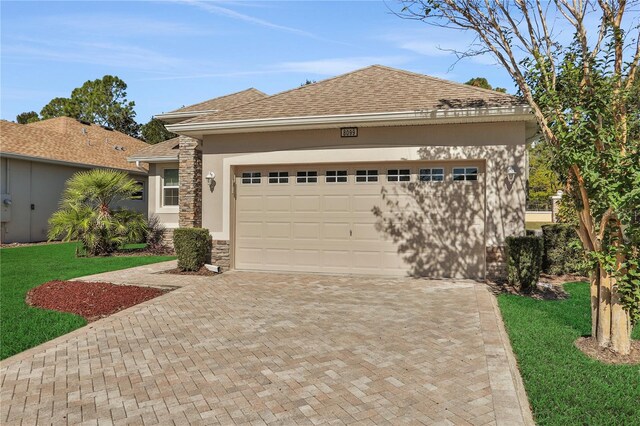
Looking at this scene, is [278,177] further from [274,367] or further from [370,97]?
[274,367]

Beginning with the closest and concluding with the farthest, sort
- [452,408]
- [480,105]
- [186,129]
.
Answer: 1. [452,408]
2. [480,105]
3. [186,129]

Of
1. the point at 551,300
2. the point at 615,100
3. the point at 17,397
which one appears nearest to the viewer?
the point at 17,397

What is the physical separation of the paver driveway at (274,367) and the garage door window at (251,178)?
4.08 meters

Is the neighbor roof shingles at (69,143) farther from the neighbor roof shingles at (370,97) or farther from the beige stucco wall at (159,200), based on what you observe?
the neighbor roof shingles at (370,97)

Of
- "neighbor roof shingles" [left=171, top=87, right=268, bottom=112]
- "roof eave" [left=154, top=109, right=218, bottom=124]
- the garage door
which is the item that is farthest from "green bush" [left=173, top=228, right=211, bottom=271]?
"neighbor roof shingles" [left=171, top=87, right=268, bottom=112]

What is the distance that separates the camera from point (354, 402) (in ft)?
11.9

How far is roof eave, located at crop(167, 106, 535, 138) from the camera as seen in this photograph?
857 cm

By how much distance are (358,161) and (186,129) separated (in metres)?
4.49

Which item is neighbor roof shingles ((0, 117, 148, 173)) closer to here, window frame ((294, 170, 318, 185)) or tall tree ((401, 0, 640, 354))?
window frame ((294, 170, 318, 185))

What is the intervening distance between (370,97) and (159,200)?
34.3 feet

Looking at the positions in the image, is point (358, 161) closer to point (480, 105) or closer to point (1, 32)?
point (480, 105)

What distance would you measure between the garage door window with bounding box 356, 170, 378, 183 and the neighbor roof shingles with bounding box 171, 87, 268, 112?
691 cm

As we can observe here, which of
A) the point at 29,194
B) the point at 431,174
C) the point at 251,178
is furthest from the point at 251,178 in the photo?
the point at 29,194

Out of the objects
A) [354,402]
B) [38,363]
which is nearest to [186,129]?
[38,363]
